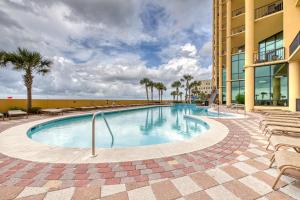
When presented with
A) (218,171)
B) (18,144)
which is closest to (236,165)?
(218,171)

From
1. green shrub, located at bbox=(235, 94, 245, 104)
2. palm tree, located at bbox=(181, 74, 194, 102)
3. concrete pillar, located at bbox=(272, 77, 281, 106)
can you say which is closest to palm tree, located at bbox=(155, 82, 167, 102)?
palm tree, located at bbox=(181, 74, 194, 102)

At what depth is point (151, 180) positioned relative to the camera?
9.47 feet

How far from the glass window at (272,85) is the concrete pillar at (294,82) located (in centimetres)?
130

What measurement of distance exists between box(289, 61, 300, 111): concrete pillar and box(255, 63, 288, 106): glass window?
1.30 meters

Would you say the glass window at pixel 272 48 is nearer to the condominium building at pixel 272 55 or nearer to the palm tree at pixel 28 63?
the condominium building at pixel 272 55

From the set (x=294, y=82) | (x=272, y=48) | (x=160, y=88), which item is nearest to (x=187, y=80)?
(x=160, y=88)

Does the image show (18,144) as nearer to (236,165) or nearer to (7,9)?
(236,165)

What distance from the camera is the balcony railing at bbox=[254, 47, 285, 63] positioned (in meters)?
14.3

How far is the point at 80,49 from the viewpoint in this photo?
18000 millimetres

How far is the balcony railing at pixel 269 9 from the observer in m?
16.1

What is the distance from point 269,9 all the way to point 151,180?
22853 mm

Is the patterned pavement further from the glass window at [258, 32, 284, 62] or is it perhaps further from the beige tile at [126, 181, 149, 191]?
the glass window at [258, 32, 284, 62]

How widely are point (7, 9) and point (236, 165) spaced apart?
13.4 meters

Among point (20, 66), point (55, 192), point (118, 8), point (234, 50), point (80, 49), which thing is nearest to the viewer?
point (55, 192)
